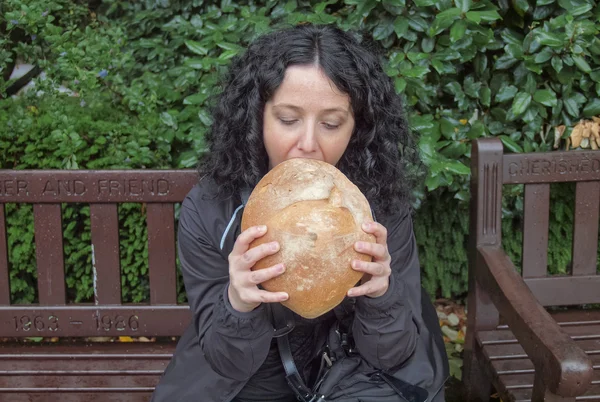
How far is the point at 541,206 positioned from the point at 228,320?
5.38ft

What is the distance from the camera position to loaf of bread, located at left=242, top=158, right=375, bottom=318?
5.82 ft

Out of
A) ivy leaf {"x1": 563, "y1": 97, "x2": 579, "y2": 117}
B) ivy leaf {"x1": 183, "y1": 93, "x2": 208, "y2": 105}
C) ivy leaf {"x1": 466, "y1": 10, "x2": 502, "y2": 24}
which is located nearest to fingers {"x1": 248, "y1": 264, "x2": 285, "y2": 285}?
ivy leaf {"x1": 183, "y1": 93, "x2": 208, "y2": 105}

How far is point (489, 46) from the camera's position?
361 cm

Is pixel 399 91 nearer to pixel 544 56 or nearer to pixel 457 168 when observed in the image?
pixel 457 168

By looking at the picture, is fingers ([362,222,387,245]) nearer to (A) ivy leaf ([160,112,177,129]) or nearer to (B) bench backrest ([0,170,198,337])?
(B) bench backrest ([0,170,198,337])

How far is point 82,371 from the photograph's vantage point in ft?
9.38

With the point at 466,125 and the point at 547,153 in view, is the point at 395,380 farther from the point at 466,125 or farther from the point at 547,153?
the point at 466,125

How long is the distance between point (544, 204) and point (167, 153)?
1801mm

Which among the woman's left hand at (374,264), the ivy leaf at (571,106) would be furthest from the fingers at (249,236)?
the ivy leaf at (571,106)

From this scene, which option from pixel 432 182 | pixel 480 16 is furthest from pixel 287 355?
pixel 480 16

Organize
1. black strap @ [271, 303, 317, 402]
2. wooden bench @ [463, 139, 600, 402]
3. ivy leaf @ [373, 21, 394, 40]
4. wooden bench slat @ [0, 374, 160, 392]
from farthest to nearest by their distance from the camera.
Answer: ivy leaf @ [373, 21, 394, 40] < wooden bench slat @ [0, 374, 160, 392] < wooden bench @ [463, 139, 600, 402] < black strap @ [271, 303, 317, 402]

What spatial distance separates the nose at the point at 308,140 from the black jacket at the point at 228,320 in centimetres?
34

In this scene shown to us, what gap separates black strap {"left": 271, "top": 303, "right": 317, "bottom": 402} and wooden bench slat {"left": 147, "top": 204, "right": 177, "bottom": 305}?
89 centimetres

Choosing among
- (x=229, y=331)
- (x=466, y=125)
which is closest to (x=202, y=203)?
(x=229, y=331)
